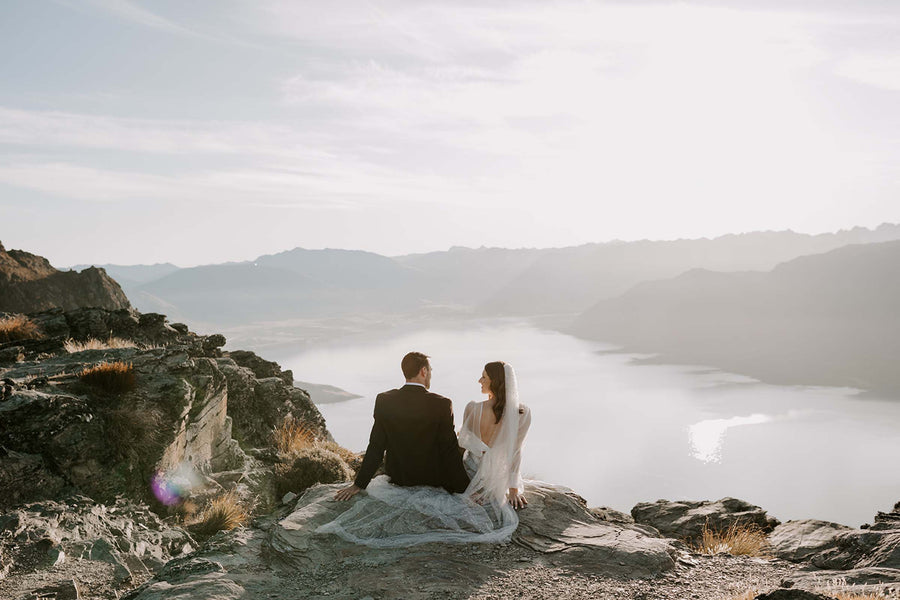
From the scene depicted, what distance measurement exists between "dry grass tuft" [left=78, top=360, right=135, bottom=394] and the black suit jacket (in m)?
5.50

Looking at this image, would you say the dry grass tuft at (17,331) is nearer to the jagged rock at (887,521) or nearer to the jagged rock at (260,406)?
the jagged rock at (260,406)

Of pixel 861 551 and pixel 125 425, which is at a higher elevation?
pixel 125 425

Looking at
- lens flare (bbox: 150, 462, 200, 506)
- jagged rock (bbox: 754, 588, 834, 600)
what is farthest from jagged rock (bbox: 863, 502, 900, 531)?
lens flare (bbox: 150, 462, 200, 506)

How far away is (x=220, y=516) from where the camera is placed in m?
10.4

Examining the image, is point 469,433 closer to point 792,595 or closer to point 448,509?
point 448,509

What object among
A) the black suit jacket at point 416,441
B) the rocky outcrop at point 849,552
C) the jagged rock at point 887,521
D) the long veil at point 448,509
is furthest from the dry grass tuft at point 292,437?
the jagged rock at point 887,521

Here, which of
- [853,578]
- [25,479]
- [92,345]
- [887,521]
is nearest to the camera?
[853,578]

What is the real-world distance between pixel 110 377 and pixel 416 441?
650cm

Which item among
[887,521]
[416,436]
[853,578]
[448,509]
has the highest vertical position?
[416,436]

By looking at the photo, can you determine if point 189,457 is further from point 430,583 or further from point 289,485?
point 430,583

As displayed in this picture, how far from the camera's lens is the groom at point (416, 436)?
7.15m

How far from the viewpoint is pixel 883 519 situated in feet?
38.9

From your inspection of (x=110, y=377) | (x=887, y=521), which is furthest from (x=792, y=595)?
(x=110, y=377)

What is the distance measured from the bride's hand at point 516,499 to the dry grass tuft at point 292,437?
295 inches
